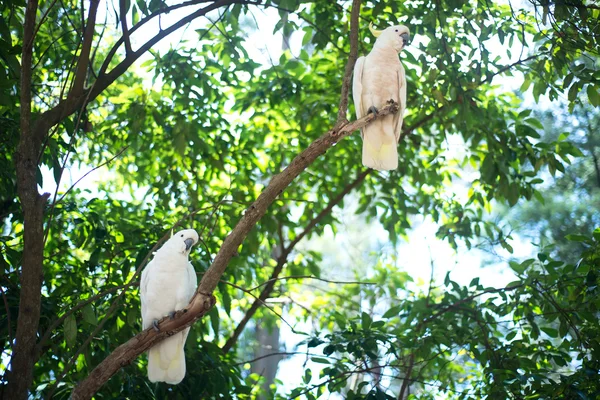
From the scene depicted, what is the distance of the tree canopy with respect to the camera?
8.45 feet

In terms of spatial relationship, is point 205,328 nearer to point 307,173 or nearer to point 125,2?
point 307,173

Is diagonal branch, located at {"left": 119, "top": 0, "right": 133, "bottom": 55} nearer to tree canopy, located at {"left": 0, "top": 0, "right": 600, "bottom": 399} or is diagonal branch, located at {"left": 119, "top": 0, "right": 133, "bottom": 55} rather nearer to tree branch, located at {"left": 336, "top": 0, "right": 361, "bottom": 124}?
tree canopy, located at {"left": 0, "top": 0, "right": 600, "bottom": 399}

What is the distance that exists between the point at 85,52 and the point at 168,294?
3.65ft

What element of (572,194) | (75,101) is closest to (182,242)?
(75,101)

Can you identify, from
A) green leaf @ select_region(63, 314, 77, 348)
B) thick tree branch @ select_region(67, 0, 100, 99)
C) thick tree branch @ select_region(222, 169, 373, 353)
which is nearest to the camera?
green leaf @ select_region(63, 314, 77, 348)

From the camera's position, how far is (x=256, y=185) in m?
4.82

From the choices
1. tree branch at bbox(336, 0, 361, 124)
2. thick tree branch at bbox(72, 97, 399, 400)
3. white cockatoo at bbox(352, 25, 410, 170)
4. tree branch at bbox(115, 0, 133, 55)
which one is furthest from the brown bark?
white cockatoo at bbox(352, 25, 410, 170)

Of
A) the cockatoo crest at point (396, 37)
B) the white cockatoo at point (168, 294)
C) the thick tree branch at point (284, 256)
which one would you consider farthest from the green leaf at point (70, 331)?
the cockatoo crest at point (396, 37)

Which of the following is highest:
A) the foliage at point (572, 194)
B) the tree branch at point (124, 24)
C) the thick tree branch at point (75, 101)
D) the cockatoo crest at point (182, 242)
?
the foliage at point (572, 194)

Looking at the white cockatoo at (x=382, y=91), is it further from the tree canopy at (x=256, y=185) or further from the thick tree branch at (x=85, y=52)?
the thick tree branch at (x=85, y=52)

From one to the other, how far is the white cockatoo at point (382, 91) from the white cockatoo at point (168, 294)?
1038mm

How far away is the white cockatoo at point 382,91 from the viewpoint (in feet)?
10.8

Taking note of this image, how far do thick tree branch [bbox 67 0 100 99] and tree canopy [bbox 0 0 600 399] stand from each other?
0.04 feet

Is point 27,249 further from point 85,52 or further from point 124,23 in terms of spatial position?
point 124,23
